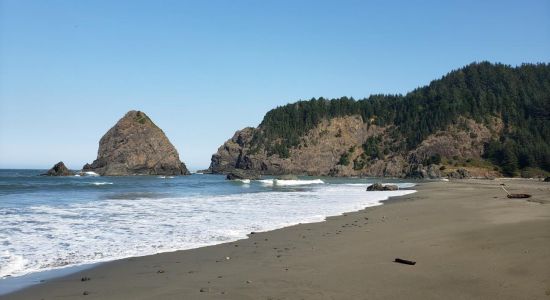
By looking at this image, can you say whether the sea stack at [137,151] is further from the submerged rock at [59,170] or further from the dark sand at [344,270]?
the dark sand at [344,270]

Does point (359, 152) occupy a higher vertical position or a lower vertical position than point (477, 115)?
lower

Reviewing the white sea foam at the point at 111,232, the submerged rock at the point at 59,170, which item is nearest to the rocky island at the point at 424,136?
the submerged rock at the point at 59,170

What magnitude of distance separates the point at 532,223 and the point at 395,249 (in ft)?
18.2

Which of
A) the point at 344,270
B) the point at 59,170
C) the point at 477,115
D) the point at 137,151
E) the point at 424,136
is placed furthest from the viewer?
the point at 477,115

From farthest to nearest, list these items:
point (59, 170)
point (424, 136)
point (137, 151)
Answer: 1. point (424, 136)
2. point (137, 151)
3. point (59, 170)

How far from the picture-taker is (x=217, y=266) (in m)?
10.5

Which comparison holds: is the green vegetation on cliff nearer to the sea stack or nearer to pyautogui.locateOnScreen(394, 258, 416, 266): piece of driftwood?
the sea stack

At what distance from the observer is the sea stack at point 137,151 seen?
15600 centimetres

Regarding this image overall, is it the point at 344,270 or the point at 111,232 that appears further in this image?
the point at 111,232

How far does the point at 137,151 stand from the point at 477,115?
130389mm

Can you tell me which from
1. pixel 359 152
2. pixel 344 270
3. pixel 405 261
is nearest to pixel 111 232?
pixel 344 270

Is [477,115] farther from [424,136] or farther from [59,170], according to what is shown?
[59,170]

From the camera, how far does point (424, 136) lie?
16538cm

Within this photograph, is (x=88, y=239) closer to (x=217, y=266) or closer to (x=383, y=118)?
(x=217, y=266)
